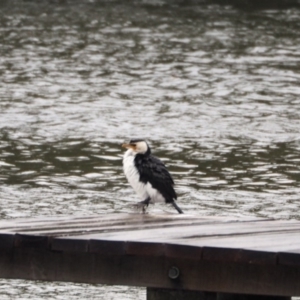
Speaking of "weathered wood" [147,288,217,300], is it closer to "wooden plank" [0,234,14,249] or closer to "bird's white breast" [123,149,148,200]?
"wooden plank" [0,234,14,249]

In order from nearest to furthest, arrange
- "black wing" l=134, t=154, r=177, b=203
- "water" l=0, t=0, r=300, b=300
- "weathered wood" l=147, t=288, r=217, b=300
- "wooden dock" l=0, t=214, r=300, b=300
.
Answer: "wooden dock" l=0, t=214, r=300, b=300 → "weathered wood" l=147, t=288, r=217, b=300 → "black wing" l=134, t=154, r=177, b=203 → "water" l=0, t=0, r=300, b=300

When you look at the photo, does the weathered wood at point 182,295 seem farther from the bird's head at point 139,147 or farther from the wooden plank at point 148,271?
the bird's head at point 139,147

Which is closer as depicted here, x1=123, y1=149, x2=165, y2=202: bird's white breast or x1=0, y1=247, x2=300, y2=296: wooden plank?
x1=0, y1=247, x2=300, y2=296: wooden plank

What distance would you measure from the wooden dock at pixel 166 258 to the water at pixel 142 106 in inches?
92.3

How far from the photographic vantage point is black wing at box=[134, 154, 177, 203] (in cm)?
805

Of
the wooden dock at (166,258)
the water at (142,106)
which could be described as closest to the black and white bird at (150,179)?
the water at (142,106)

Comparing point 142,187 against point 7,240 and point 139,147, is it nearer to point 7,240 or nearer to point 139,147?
point 139,147

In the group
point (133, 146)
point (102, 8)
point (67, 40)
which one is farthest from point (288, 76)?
point (133, 146)

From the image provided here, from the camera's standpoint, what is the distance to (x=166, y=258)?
17.8ft

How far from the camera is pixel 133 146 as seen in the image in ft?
27.3

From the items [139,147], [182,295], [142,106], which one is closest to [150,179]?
[139,147]

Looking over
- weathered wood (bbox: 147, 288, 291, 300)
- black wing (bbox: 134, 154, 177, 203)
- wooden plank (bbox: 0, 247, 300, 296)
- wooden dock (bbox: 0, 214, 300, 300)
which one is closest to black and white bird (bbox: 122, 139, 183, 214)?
black wing (bbox: 134, 154, 177, 203)

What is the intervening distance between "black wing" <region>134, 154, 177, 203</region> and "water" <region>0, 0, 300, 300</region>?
1.91ft

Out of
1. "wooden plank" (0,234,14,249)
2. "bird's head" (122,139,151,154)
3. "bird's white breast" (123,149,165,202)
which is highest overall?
"wooden plank" (0,234,14,249)
